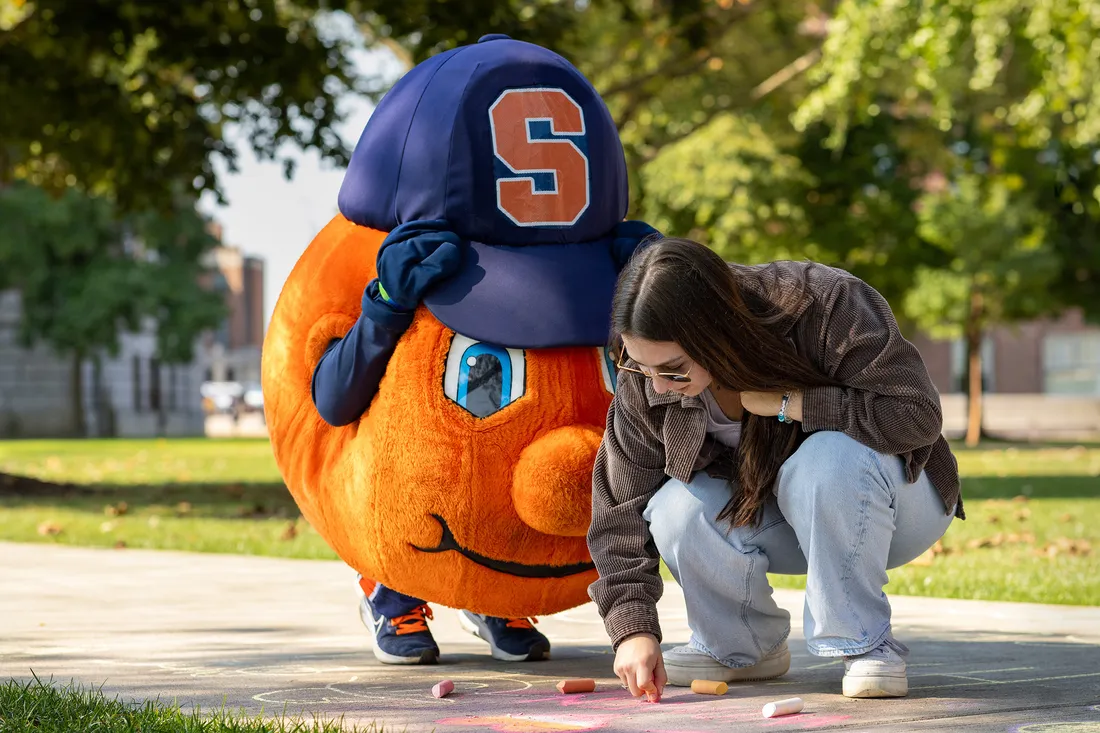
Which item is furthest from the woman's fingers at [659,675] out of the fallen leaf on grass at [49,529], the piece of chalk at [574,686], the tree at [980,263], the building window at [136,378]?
the building window at [136,378]

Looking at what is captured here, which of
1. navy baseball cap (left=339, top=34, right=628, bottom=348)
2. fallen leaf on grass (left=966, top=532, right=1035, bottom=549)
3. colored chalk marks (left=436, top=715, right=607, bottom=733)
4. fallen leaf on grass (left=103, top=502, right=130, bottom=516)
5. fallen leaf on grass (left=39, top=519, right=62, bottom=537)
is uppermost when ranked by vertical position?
navy baseball cap (left=339, top=34, right=628, bottom=348)

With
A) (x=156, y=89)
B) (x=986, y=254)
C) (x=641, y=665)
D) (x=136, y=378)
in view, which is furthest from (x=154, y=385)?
(x=641, y=665)

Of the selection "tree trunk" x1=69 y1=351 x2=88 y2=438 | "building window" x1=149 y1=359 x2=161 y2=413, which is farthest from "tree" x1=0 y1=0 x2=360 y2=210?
"building window" x1=149 y1=359 x2=161 y2=413

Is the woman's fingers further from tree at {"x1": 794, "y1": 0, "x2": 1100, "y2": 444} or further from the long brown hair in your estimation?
tree at {"x1": 794, "y1": 0, "x2": 1100, "y2": 444}

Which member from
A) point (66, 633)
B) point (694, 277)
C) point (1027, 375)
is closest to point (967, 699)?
point (694, 277)

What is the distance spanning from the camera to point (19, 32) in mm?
12406

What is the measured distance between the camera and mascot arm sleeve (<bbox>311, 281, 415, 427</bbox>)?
3.89 m

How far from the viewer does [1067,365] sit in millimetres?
49000

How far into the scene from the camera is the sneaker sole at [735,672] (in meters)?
3.89

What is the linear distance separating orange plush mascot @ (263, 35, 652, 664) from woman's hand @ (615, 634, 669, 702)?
0.39 metres

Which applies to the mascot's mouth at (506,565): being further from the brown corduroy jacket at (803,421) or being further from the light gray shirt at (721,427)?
the light gray shirt at (721,427)

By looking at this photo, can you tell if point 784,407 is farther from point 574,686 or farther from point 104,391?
point 104,391

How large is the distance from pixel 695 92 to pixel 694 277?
16.3 m

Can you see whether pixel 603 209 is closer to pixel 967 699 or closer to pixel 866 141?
pixel 967 699
